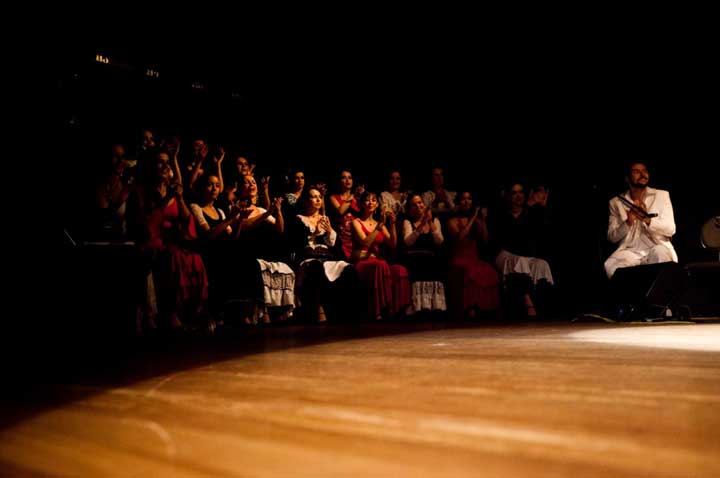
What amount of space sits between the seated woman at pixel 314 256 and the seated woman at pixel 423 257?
1.95 feet

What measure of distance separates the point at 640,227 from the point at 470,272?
1.21 m

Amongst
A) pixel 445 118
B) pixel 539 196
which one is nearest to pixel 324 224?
pixel 539 196

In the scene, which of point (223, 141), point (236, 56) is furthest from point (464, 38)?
point (223, 141)

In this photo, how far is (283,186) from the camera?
4461 mm

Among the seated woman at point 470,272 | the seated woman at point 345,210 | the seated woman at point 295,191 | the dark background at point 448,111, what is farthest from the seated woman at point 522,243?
the seated woman at point 295,191

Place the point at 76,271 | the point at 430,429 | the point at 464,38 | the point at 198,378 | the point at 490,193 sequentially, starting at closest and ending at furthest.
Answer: the point at 430,429, the point at 198,378, the point at 76,271, the point at 464,38, the point at 490,193

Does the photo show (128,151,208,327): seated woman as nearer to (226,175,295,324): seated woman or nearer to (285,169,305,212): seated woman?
(226,175,295,324): seated woman

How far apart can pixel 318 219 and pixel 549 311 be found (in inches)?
78.7

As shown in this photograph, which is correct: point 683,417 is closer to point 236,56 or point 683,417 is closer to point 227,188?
point 227,188

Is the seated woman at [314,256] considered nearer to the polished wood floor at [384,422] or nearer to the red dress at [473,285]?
the red dress at [473,285]

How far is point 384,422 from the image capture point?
0.59 meters

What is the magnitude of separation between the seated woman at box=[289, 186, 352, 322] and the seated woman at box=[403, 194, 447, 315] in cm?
59

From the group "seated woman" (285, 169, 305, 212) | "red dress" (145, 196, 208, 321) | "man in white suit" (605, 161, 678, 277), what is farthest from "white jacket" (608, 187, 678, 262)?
"red dress" (145, 196, 208, 321)

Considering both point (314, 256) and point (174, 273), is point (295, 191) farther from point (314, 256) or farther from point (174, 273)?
point (174, 273)
